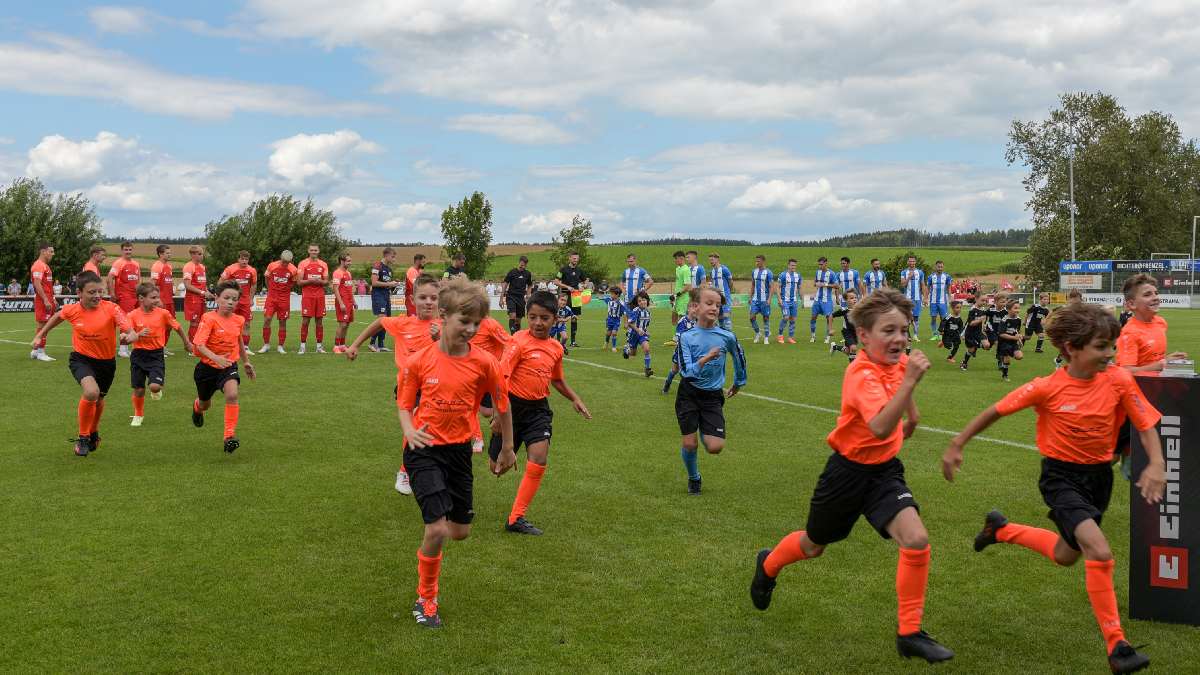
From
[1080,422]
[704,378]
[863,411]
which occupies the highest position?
[863,411]

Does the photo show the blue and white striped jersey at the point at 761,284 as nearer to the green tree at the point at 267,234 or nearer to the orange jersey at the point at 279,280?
the orange jersey at the point at 279,280

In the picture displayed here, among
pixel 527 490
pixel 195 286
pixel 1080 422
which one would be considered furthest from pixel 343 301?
pixel 1080 422

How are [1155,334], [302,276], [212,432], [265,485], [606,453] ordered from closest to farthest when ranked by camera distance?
1. [1155,334]
2. [265,485]
3. [606,453]
4. [212,432]
5. [302,276]

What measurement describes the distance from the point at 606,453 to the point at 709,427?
214 cm

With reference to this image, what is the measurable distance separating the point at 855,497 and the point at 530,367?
10.8 feet

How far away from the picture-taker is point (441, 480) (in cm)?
535

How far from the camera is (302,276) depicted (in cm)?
2052

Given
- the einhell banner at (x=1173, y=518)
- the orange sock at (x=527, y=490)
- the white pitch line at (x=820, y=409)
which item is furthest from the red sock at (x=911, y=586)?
the white pitch line at (x=820, y=409)

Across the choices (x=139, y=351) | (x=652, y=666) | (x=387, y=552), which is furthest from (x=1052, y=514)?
(x=139, y=351)

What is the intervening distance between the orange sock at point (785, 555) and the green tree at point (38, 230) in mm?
63664

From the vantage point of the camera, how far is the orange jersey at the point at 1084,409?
4891mm

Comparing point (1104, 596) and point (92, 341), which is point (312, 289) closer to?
point (92, 341)

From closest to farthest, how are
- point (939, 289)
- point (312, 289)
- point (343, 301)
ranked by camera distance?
point (343, 301) < point (312, 289) < point (939, 289)

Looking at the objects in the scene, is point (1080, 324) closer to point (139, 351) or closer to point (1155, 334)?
point (1155, 334)
